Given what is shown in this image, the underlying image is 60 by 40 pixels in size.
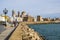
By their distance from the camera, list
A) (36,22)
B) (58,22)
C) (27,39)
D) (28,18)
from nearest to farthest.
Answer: (27,39)
(28,18)
(36,22)
(58,22)

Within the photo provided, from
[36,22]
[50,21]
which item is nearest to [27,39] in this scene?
[36,22]

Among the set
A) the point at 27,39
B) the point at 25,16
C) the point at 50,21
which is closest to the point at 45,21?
the point at 50,21

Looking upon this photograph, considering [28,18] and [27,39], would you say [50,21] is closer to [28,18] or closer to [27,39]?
[28,18]

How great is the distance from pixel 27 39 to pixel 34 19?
5411 inches

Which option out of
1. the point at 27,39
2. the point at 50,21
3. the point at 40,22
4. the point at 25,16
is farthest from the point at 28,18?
the point at 27,39

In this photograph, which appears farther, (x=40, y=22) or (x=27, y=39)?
(x=40, y=22)

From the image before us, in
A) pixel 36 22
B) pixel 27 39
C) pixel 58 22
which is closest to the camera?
pixel 27 39

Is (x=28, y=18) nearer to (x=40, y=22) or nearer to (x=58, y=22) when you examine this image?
(x=40, y=22)

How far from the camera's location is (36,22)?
149 meters

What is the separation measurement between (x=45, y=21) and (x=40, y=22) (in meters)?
8.30

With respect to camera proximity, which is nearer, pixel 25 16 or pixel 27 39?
pixel 27 39

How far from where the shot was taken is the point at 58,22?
161750 millimetres

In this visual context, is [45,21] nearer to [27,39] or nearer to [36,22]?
[36,22]

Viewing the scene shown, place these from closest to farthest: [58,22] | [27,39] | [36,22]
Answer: [27,39] → [36,22] → [58,22]
